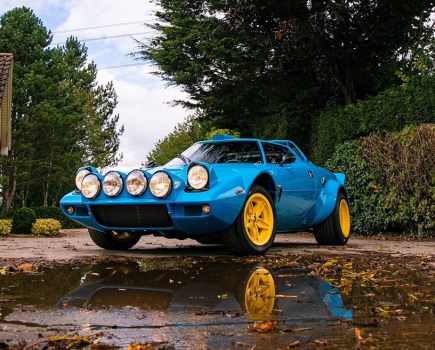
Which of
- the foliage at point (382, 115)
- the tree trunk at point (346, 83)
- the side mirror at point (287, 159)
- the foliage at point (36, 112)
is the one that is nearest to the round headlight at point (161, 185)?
the side mirror at point (287, 159)

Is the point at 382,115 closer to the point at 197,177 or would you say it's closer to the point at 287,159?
the point at 287,159

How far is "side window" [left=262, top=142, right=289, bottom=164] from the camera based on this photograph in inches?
348

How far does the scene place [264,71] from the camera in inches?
794

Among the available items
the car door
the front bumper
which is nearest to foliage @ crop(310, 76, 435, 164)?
the car door

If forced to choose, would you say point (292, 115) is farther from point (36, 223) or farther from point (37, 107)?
point (37, 107)

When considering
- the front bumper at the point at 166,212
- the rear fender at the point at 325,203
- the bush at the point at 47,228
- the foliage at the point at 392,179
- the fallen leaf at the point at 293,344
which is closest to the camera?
the fallen leaf at the point at 293,344

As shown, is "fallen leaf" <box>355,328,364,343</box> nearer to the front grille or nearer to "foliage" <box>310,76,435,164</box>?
the front grille

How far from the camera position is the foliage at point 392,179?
11.9 meters

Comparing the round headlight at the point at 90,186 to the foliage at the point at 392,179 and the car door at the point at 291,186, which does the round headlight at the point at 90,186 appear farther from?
the foliage at the point at 392,179

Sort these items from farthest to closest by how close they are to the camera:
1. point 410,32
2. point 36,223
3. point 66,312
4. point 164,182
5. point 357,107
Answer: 1. point 410,32
2. point 36,223
3. point 357,107
4. point 164,182
5. point 66,312

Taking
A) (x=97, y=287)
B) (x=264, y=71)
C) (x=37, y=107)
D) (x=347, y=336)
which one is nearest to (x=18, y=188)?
(x=37, y=107)

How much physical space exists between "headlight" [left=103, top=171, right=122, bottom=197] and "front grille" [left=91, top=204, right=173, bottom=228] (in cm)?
16

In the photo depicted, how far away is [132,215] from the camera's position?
725cm

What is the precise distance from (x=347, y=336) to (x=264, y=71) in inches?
694
